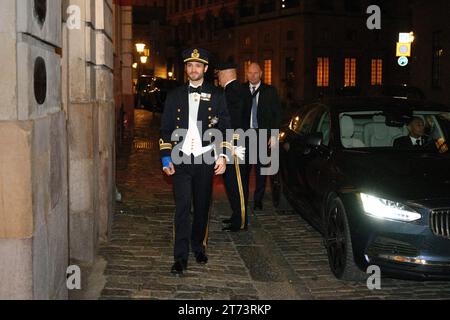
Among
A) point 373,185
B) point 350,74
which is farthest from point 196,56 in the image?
point 350,74

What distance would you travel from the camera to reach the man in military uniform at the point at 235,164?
26.0 feet

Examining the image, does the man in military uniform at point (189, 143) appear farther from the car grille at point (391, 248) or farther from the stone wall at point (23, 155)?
the stone wall at point (23, 155)

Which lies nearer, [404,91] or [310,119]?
[310,119]

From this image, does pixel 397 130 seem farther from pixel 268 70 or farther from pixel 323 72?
pixel 268 70

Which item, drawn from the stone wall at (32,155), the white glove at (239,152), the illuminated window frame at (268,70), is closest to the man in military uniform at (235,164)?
the white glove at (239,152)

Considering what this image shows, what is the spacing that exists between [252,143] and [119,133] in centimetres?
963

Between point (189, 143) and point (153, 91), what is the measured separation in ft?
94.5

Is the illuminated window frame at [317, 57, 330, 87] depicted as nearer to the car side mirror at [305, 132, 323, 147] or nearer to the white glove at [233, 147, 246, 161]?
the white glove at [233, 147, 246, 161]

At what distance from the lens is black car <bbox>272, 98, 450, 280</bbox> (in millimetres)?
5430

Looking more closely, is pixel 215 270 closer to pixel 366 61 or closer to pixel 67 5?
pixel 67 5

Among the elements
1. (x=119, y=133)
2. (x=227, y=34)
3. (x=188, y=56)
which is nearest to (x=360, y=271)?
(x=188, y=56)

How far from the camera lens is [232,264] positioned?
Result: 22.0 ft

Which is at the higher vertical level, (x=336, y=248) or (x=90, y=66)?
(x=90, y=66)

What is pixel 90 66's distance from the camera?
6.73 m
